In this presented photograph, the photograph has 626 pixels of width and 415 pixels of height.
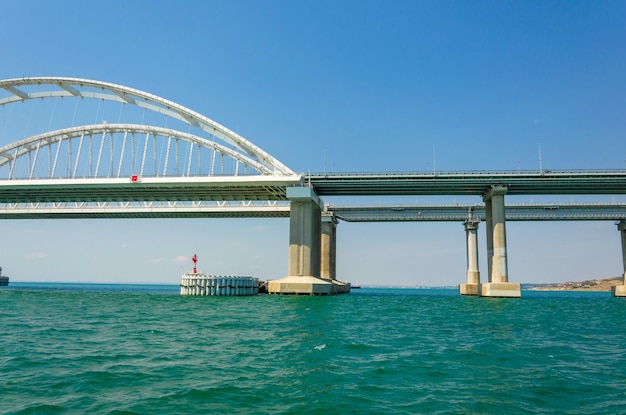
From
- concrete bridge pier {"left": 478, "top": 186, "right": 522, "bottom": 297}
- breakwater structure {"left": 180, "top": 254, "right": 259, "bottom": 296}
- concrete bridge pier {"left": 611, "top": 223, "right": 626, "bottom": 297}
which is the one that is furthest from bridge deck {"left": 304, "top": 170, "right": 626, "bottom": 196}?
concrete bridge pier {"left": 611, "top": 223, "right": 626, "bottom": 297}

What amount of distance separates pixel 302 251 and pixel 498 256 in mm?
24615

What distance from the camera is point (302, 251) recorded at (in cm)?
6322

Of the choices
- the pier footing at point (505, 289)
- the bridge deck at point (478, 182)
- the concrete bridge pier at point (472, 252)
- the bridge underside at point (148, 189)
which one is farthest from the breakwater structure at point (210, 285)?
the concrete bridge pier at point (472, 252)

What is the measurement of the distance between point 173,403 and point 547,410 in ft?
24.8

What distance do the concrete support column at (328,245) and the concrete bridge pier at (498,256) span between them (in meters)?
33.8

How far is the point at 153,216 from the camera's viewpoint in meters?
97.1

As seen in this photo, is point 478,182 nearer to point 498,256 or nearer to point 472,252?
point 498,256

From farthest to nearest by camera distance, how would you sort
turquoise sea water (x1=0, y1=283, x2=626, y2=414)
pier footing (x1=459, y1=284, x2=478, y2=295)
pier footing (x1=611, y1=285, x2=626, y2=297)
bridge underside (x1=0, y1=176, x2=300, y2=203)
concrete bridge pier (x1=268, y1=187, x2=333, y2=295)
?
pier footing (x1=611, y1=285, x2=626, y2=297), pier footing (x1=459, y1=284, x2=478, y2=295), bridge underside (x1=0, y1=176, x2=300, y2=203), concrete bridge pier (x1=268, y1=187, x2=333, y2=295), turquoise sea water (x1=0, y1=283, x2=626, y2=414)

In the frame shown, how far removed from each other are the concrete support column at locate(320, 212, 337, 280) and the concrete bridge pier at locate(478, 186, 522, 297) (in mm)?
33791

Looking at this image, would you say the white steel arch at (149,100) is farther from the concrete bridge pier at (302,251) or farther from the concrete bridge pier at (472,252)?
the concrete bridge pier at (472,252)

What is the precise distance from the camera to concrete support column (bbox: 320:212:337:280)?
93.0 metres

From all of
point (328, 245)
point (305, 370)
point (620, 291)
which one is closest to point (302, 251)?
point (328, 245)

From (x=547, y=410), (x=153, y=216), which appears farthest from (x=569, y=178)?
(x=153, y=216)

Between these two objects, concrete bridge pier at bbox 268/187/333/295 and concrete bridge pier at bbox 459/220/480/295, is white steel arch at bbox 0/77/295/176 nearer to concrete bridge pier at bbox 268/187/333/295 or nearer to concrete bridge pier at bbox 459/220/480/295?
concrete bridge pier at bbox 268/187/333/295
